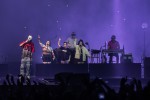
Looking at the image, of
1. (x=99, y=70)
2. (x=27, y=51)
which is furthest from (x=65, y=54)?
(x=27, y=51)

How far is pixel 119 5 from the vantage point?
23.8 metres

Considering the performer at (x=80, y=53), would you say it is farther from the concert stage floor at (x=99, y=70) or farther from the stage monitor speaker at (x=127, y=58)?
the stage monitor speaker at (x=127, y=58)

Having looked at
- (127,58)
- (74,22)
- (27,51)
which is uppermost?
(74,22)

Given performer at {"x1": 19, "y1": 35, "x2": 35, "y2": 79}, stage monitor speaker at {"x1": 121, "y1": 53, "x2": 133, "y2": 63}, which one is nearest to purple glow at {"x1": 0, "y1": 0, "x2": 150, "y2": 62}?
stage monitor speaker at {"x1": 121, "y1": 53, "x2": 133, "y2": 63}

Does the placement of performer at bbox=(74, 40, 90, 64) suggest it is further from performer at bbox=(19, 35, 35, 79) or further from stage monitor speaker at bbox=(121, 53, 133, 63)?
performer at bbox=(19, 35, 35, 79)

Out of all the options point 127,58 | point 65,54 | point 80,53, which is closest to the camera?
point 127,58

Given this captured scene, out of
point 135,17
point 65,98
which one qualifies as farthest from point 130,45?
point 65,98

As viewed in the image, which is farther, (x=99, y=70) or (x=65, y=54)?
(x=65, y=54)

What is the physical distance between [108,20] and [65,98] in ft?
69.2

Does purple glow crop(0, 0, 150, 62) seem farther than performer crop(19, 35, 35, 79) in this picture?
Yes

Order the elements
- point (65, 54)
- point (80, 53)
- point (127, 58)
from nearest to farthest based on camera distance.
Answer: point (127, 58), point (80, 53), point (65, 54)

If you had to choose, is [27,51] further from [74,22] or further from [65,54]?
[74,22]

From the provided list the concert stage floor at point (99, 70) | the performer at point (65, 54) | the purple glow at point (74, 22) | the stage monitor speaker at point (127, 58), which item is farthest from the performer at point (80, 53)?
the purple glow at point (74, 22)

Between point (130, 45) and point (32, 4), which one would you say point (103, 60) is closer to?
point (130, 45)
